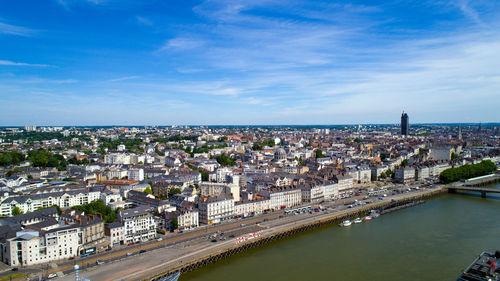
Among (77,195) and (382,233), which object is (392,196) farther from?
(77,195)

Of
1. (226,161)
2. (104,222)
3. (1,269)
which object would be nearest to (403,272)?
(104,222)

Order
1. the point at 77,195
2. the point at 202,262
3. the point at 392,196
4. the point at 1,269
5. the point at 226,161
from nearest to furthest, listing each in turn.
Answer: the point at 1,269, the point at 202,262, the point at 77,195, the point at 392,196, the point at 226,161

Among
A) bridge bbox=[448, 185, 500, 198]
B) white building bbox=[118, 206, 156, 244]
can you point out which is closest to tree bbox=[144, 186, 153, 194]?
white building bbox=[118, 206, 156, 244]

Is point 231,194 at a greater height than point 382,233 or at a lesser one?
greater

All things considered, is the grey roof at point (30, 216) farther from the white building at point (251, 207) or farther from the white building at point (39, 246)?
the white building at point (251, 207)

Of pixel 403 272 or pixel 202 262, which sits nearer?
pixel 403 272

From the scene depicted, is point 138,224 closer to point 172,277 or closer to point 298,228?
point 172,277

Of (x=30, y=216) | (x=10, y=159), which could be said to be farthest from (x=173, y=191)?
(x=10, y=159)

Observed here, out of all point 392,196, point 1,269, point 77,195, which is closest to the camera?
point 1,269

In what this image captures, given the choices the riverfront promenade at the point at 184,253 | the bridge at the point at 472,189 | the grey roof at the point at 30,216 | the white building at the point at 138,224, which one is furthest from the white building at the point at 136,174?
the bridge at the point at 472,189
